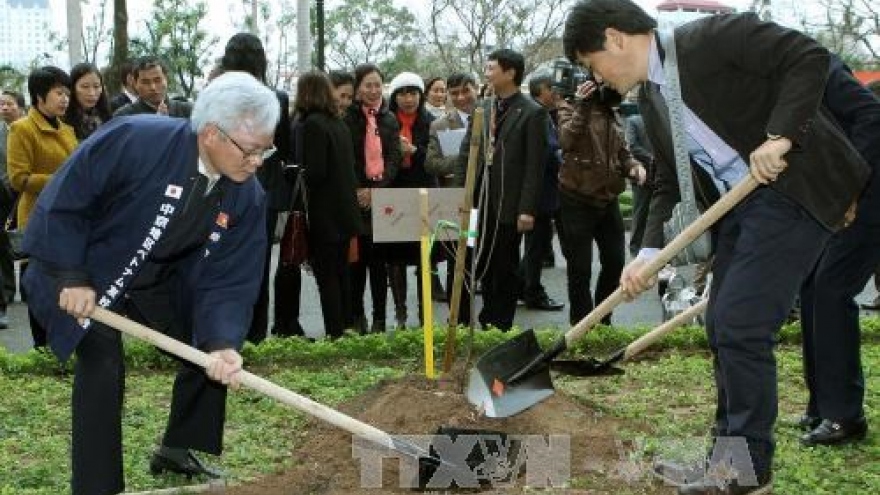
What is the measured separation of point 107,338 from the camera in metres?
4.22

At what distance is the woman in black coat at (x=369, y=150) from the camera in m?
8.36

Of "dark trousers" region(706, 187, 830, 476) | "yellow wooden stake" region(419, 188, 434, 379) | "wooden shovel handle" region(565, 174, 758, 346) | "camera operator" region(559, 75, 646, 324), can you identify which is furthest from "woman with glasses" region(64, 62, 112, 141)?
"dark trousers" region(706, 187, 830, 476)

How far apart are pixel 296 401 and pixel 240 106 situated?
1089 millimetres

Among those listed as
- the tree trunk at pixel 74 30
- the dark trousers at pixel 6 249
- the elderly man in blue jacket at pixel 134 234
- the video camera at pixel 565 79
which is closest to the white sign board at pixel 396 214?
the elderly man in blue jacket at pixel 134 234

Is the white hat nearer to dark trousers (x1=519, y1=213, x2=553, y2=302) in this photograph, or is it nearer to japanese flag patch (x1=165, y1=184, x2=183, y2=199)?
dark trousers (x1=519, y1=213, x2=553, y2=302)

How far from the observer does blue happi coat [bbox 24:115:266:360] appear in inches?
160

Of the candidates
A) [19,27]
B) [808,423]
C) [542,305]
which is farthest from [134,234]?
[19,27]

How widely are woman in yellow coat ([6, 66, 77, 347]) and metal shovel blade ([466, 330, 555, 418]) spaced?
3708mm

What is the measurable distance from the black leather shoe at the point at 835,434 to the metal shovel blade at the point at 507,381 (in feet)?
3.72

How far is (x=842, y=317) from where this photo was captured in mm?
4973

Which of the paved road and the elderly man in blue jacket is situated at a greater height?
the elderly man in blue jacket

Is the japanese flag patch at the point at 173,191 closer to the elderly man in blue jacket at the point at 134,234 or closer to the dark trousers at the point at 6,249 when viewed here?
the elderly man in blue jacket at the point at 134,234

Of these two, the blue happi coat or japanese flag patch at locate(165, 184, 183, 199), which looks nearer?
the blue happi coat

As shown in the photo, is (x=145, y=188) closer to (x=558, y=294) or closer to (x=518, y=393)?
(x=518, y=393)
